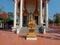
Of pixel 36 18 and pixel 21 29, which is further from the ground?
pixel 36 18

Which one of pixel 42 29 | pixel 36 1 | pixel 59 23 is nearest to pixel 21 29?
pixel 42 29

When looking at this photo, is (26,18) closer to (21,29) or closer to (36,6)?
(36,6)

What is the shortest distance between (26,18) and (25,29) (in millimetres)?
9192

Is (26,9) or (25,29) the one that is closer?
(25,29)

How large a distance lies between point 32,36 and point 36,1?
19.0m

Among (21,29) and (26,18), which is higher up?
(26,18)

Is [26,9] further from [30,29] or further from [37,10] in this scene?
[30,29]

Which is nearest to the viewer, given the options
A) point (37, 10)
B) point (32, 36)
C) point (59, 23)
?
point (32, 36)

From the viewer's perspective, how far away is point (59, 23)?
6078 cm

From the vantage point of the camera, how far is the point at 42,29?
889 inches

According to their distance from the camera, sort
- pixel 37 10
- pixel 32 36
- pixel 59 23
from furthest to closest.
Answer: pixel 59 23, pixel 37 10, pixel 32 36

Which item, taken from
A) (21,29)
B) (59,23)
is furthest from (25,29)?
(59,23)

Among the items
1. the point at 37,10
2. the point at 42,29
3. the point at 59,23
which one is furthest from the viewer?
the point at 59,23

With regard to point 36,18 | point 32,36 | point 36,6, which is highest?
point 36,6
